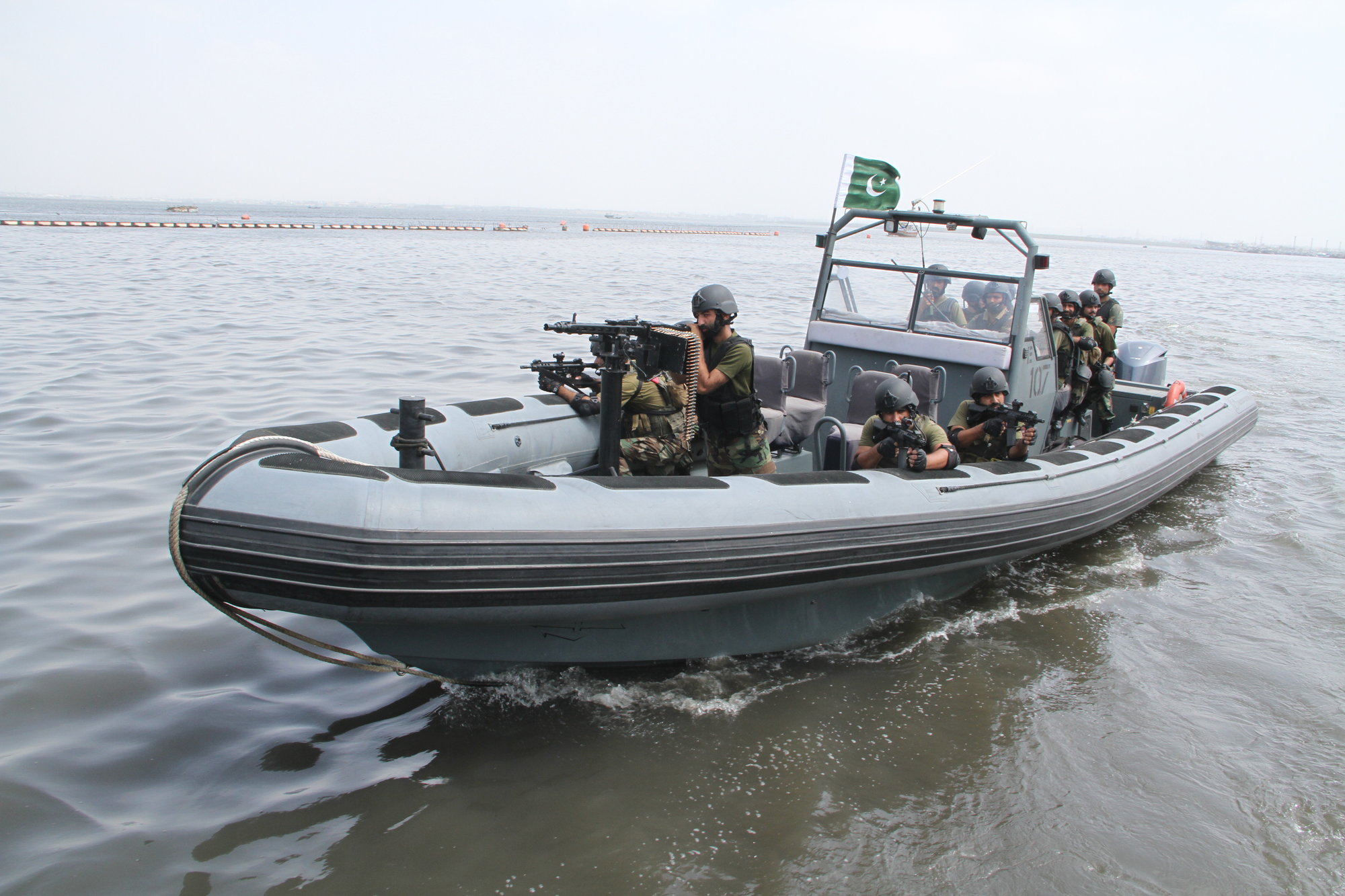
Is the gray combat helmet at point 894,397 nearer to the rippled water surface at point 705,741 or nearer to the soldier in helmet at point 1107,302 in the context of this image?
the rippled water surface at point 705,741

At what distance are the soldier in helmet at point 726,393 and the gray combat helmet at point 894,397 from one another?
63 cm

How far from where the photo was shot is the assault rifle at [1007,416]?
16.1 ft

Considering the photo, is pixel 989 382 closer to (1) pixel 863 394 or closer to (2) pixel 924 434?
(2) pixel 924 434

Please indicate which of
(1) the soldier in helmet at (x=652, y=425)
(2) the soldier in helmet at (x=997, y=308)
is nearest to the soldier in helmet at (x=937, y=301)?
(2) the soldier in helmet at (x=997, y=308)

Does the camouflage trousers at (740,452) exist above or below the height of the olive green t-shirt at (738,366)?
below

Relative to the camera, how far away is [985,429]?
496cm

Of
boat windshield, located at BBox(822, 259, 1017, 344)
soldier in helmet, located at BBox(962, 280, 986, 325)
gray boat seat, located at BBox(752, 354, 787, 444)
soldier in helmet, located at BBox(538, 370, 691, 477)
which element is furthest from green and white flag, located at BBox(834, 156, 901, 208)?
soldier in helmet, located at BBox(538, 370, 691, 477)

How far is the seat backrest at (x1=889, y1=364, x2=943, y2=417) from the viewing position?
5488mm

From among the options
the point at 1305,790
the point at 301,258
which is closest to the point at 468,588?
the point at 1305,790

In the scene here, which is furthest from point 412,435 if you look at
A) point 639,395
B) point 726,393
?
point 726,393

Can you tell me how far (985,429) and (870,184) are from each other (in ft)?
6.94

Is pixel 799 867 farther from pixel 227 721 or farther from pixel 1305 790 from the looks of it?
pixel 227 721

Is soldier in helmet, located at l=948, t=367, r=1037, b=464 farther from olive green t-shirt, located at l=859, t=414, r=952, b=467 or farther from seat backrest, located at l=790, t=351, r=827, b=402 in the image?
seat backrest, located at l=790, t=351, r=827, b=402

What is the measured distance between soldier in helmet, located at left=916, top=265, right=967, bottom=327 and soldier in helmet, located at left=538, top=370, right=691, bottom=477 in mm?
2349
